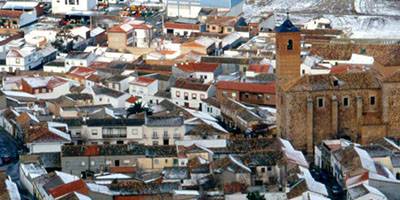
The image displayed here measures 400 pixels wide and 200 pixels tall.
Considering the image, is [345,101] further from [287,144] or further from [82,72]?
[82,72]

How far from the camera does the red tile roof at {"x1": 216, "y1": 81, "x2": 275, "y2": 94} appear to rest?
163ft

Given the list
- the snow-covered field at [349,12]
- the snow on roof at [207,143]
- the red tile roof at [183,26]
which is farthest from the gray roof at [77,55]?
the snow on roof at [207,143]

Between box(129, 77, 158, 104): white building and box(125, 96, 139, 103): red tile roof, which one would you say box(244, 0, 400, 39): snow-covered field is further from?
box(125, 96, 139, 103): red tile roof

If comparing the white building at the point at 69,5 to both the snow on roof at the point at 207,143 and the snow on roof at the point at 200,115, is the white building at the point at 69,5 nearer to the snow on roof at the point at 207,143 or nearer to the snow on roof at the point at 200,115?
the snow on roof at the point at 200,115

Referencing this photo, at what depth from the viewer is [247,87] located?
164ft

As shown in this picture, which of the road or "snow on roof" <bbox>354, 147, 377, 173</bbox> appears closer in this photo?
"snow on roof" <bbox>354, 147, 377, 173</bbox>

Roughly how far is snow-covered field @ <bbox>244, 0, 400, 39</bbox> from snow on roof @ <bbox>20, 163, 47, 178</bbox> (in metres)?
30.3

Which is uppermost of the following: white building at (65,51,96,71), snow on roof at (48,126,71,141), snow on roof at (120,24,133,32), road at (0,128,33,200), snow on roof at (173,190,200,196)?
snow on roof at (120,24,133,32)

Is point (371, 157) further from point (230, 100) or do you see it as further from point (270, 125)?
point (230, 100)

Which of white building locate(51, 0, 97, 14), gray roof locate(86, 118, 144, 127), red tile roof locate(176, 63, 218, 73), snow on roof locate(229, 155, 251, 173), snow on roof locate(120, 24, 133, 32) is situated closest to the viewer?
snow on roof locate(229, 155, 251, 173)

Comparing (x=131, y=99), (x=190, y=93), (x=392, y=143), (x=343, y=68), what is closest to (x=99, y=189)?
(x=392, y=143)

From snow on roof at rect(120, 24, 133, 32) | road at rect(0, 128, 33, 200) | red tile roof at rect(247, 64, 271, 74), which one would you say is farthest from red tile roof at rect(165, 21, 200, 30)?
road at rect(0, 128, 33, 200)

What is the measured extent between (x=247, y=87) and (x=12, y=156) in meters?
12.0

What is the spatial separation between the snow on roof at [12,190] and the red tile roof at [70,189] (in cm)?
118
